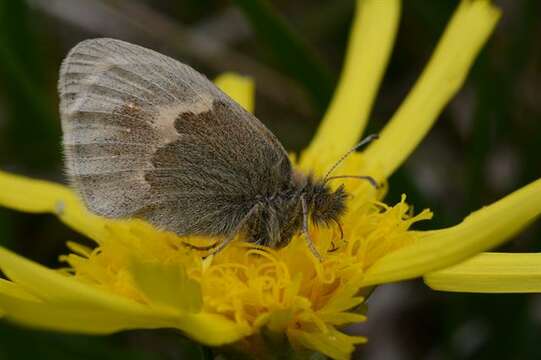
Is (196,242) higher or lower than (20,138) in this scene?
lower

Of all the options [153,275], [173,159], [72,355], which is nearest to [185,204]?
[173,159]

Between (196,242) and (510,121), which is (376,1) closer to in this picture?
(510,121)

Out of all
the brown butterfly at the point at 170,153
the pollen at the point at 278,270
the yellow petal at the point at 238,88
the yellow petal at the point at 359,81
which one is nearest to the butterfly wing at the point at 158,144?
the brown butterfly at the point at 170,153

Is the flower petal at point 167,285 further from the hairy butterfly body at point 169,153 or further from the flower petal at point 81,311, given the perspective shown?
the hairy butterfly body at point 169,153

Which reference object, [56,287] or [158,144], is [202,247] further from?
A: [56,287]

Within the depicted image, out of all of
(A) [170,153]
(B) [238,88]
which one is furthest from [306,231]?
(B) [238,88]

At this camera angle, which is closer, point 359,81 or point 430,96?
point 430,96
